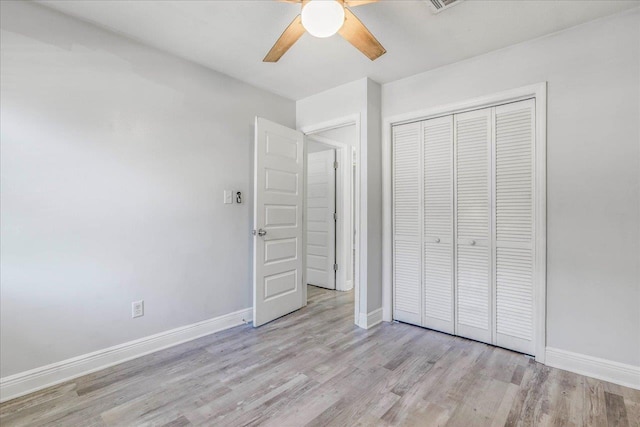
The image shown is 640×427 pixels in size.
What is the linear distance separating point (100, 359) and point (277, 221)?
5.89ft

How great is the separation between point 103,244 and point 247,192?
4.29ft

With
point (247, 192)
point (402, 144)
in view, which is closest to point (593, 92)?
point (402, 144)

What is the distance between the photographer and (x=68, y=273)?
6.82 feet

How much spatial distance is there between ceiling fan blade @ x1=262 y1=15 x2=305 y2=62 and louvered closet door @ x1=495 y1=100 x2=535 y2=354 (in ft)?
5.79

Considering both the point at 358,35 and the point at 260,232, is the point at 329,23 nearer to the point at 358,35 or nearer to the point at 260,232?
the point at 358,35

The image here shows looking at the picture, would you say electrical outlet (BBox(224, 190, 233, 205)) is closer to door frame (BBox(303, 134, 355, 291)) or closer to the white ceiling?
the white ceiling

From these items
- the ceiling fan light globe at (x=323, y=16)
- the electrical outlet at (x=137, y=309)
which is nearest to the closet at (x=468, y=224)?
the ceiling fan light globe at (x=323, y=16)

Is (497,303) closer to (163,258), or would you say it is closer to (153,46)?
(163,258)

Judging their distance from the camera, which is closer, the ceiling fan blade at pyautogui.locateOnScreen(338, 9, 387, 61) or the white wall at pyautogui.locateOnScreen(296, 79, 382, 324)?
the ceiling fan blade at pyautogui.locateOnScreen(338, 9, 387, 61)

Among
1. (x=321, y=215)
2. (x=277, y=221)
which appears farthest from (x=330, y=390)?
(x=321, y=215)

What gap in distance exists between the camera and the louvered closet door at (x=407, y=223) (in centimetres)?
304

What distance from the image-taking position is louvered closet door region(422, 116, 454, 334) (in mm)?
2848

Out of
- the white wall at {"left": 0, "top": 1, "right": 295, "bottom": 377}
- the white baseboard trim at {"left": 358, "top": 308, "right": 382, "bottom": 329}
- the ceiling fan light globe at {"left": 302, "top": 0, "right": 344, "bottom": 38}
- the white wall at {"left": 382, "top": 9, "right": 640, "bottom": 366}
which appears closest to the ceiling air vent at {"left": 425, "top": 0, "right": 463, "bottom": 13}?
the ceiling fan light globe at {"left": 302, "top": 0, "right": 344, "bottom": 38}

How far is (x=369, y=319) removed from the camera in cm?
302
